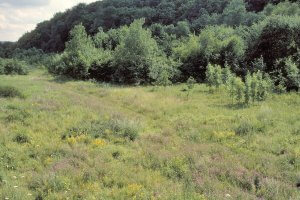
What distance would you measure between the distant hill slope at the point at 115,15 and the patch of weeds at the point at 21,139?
222ft

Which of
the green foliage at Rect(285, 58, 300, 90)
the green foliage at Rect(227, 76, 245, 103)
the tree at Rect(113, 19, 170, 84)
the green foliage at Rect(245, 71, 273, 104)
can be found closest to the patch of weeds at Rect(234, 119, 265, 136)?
the green foliage at Rect(245, 71, 273, 104)

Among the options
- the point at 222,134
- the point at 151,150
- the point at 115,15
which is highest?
the point at 115,15

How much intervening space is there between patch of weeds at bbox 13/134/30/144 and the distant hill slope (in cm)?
6772

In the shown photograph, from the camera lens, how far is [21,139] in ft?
51.9

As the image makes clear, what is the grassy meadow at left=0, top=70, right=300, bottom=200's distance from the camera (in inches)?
406

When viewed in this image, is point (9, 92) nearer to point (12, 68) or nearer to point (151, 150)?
point (151, 150)

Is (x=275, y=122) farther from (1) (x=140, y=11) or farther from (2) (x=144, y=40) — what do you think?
(1) (x=140, y=11)

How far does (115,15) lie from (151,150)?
98653 millimetres

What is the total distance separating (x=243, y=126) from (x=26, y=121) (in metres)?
10.2

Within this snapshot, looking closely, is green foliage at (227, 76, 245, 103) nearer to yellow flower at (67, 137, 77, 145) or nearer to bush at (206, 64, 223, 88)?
bush at (206, 64, 223, 88)

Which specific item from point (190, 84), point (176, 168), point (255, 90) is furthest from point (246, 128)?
point (190, 84)

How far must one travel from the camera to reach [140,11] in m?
104

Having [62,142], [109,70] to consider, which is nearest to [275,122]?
[62,142]

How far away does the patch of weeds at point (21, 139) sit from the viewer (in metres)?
15.6
